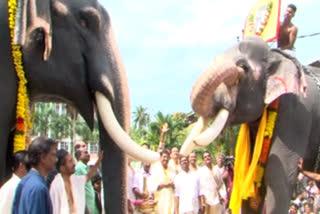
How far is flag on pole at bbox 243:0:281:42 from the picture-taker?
752 cm

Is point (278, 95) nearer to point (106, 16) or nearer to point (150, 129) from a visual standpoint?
point (106, 16)

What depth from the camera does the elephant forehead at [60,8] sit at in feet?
14.1

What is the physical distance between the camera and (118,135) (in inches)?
163

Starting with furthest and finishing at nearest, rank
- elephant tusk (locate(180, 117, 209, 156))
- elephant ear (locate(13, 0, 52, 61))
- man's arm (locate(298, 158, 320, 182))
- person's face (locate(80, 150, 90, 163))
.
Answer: person's face (locate(80, 150, 90, 163)), man's arm (locate(298, 158, 320, 182)), elephant tusk (locate(180, 117, 209, 156)), elephant ear (locate(13, 0, 52, 61))

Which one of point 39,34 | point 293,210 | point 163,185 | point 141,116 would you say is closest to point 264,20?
point 163,185

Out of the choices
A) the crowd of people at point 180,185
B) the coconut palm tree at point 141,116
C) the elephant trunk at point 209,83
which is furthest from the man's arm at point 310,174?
the coconut palm tree at point 141,116

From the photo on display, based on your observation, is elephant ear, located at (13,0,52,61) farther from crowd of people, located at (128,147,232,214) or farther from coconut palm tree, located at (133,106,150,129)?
coconut palm tree, located at (133,106,150,129)

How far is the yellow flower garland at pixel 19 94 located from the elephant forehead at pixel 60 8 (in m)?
0.30

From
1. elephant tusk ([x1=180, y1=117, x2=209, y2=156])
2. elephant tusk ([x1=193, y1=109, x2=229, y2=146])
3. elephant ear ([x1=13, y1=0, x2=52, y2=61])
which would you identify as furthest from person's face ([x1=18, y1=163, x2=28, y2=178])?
elephant tusk ([x1=180, y1=117, x2=209, y2=156])

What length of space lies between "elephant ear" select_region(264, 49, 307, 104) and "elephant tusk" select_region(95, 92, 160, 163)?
9.05 ft

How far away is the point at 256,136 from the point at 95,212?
1999 millimetres

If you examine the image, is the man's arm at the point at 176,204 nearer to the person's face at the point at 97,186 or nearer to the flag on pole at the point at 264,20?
the person's face at the point at 97,186

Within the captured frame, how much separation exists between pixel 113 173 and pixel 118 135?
0.94ft

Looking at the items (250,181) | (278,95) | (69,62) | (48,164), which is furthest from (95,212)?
(69,62)
